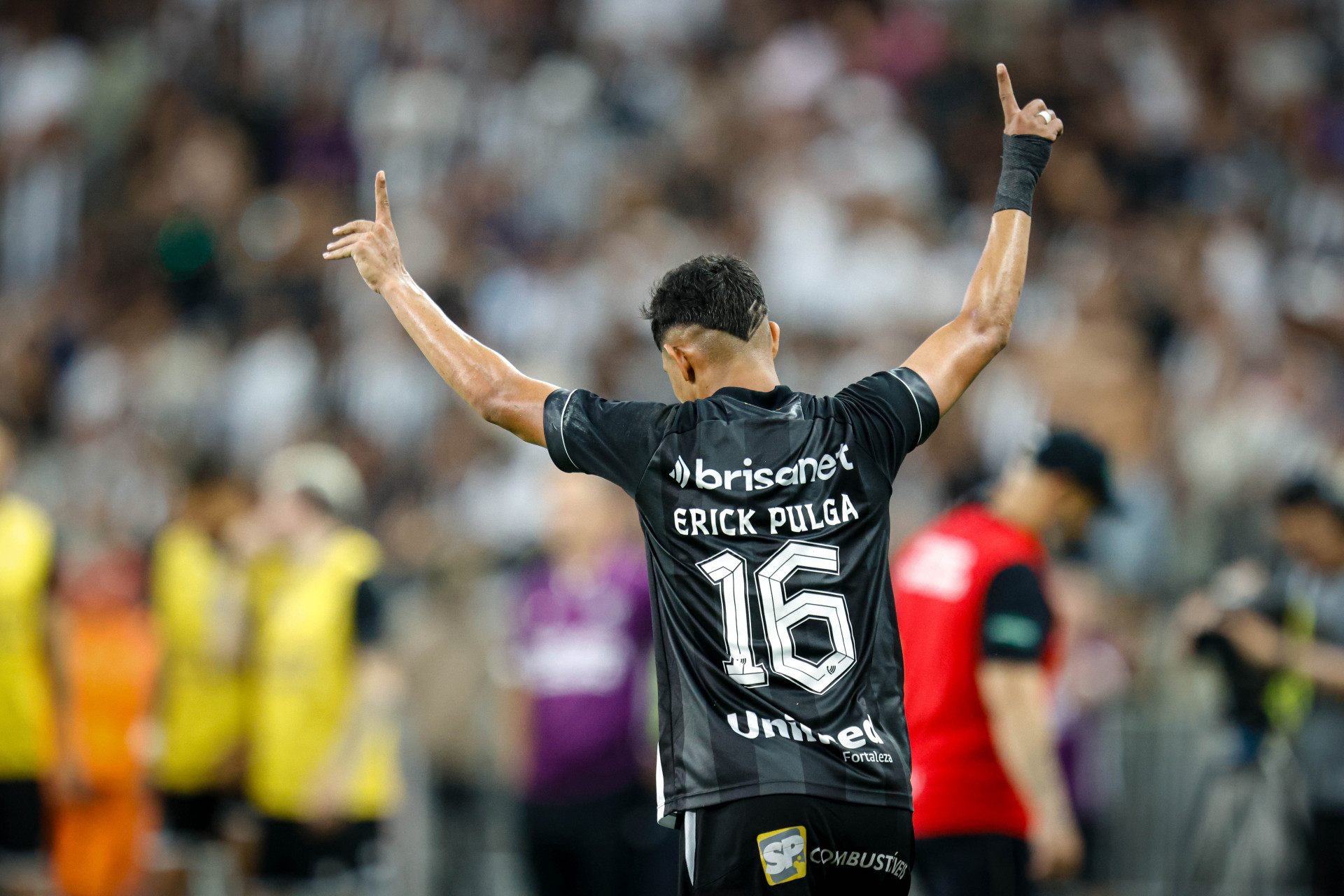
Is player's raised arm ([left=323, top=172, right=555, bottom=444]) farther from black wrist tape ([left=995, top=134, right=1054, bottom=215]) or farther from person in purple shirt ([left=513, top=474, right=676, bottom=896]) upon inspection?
person in purple shirt ([left=513, top=474, right=676, bottom=896])

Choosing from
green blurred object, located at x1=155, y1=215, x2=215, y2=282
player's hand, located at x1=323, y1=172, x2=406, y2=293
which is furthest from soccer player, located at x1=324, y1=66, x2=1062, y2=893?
green blurred object, located at x1=155, y1=215, x2=215, y2=282

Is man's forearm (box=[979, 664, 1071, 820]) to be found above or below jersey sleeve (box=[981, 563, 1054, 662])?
below

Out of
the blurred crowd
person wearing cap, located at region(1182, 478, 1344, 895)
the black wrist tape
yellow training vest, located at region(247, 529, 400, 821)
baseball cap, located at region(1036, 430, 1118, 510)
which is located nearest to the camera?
the black wrist tape

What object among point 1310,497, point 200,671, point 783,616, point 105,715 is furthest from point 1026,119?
point 105,715

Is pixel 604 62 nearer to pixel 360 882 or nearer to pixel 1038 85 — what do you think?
pixel 1038 85

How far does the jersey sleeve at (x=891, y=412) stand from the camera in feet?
12.4

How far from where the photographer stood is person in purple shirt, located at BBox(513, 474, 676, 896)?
26.1 feet

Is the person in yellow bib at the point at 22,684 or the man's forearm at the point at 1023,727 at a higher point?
the person in yellow bib at the point at 22,684

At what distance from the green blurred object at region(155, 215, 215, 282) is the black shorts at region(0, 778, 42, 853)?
5.46m

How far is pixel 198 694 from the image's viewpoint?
8883mm

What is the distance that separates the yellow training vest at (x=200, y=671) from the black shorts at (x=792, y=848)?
19.1 ft

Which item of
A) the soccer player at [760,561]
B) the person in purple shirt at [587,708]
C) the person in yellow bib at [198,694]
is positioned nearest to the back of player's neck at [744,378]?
the soccer player at [760,561]

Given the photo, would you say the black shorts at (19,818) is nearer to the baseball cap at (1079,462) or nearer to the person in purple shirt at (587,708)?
the person in purple shirt at (587,708)

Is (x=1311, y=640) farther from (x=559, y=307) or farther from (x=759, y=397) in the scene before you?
(x=559, y=307)
